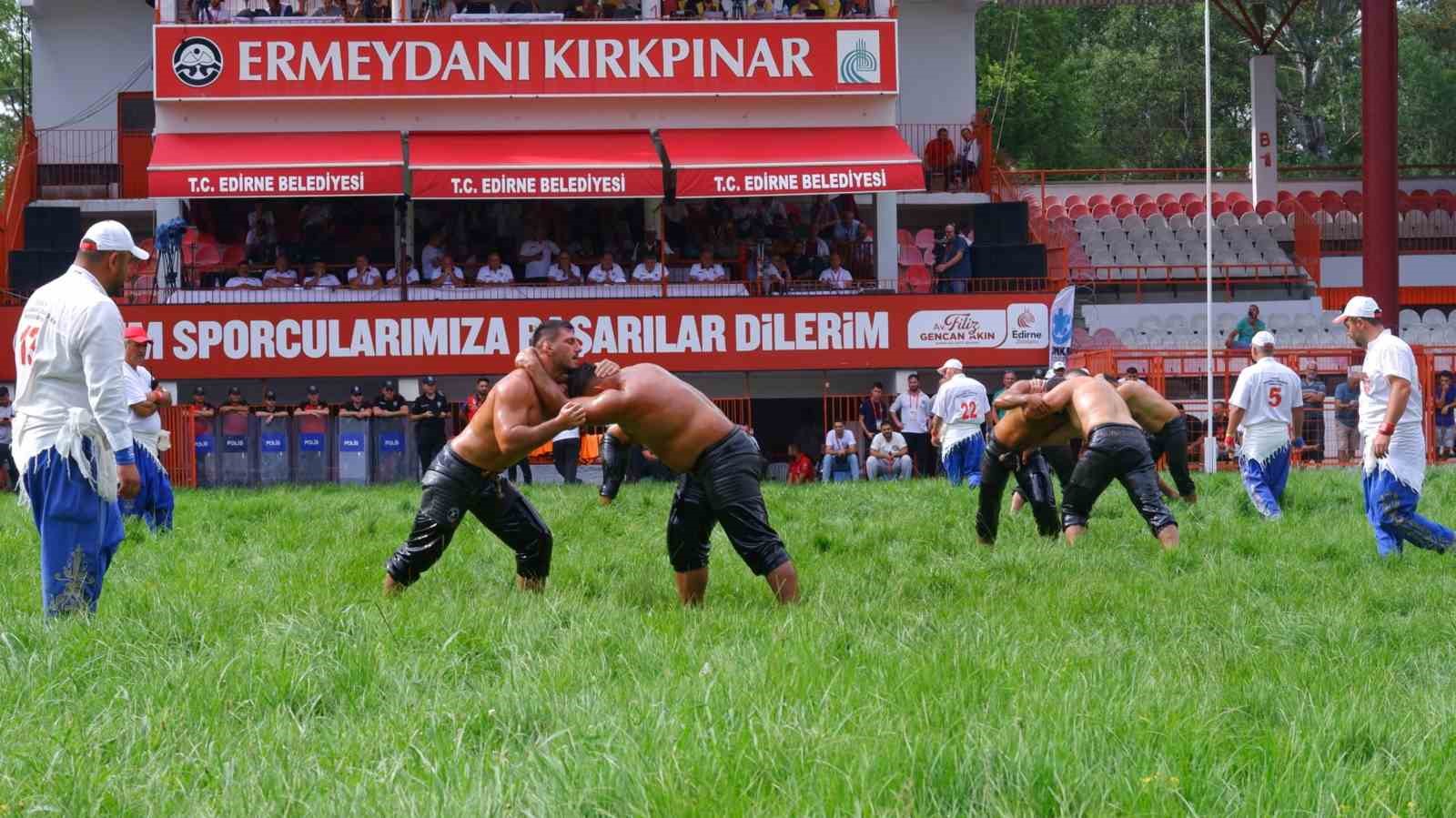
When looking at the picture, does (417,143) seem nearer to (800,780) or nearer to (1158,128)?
(800,780)

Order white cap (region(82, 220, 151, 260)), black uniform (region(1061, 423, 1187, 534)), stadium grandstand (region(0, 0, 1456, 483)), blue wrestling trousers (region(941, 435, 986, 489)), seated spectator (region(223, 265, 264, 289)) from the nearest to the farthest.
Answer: white cap (region(82, 220, 151, 260))
black uniform (region(1061, 423, 1187, 534))
blue wrestling trousers (region(941, 435, 986, 489))
stadium grandstand (region(0, 0, 1456, 483))
seated spectator (region(223, 265, 264, 289))

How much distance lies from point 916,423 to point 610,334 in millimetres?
5299

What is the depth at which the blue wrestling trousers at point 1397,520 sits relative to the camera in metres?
10.0

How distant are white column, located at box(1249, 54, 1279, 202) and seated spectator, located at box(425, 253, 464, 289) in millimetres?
19907

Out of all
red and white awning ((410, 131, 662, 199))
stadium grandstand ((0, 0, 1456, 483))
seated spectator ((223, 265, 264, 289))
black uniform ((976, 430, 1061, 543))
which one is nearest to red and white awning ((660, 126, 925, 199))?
stadium grandstand ((0, 0, 1456, 483))

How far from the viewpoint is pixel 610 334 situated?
2578 cm

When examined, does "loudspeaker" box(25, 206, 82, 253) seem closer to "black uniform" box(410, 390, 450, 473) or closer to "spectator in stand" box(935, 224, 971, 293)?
"black uniform" box(410, 390, 450, 473)

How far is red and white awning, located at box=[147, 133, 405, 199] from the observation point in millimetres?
26234

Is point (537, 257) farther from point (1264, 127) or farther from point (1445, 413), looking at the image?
point (1264, 127)

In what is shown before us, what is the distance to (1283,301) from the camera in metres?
31.2

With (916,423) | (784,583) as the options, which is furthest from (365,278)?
(784,583)

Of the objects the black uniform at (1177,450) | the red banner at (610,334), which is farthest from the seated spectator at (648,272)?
the black uniform at (1177,450)

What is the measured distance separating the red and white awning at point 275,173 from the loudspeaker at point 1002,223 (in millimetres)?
10294

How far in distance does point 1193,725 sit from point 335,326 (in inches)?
872
